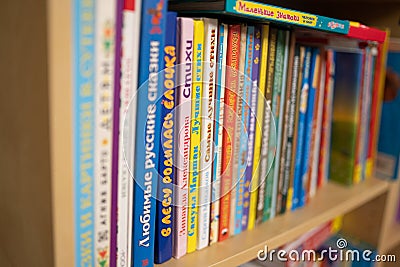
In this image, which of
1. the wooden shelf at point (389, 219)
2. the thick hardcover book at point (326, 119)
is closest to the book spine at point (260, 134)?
the thick hardcover book at point (326, 119)

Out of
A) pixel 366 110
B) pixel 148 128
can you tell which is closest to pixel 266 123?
pixel 148 128

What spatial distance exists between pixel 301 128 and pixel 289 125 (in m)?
0.04

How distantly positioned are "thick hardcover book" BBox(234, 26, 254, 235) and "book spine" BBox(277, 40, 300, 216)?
105 mm

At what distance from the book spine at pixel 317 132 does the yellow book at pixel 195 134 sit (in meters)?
0.32

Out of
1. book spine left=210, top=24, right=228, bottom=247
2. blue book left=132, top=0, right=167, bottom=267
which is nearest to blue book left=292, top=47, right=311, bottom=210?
book spine left=210, top=24, right=228, bottom=247

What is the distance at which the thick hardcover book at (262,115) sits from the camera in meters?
0.57

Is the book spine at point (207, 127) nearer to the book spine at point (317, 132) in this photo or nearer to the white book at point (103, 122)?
the white book at point (103, 122)

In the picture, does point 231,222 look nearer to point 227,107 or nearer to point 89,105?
point 227,107

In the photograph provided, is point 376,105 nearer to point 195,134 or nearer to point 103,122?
point 195,134

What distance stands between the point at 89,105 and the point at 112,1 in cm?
10

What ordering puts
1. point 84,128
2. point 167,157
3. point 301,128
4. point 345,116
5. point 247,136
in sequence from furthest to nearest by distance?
point 345,116 < point 301,128 < point 247,136 < point 167,157 < point 84,128

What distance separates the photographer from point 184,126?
0.49 meters

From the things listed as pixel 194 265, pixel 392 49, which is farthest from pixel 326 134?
pixel 194 265

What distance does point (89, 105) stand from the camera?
373 millimetres
